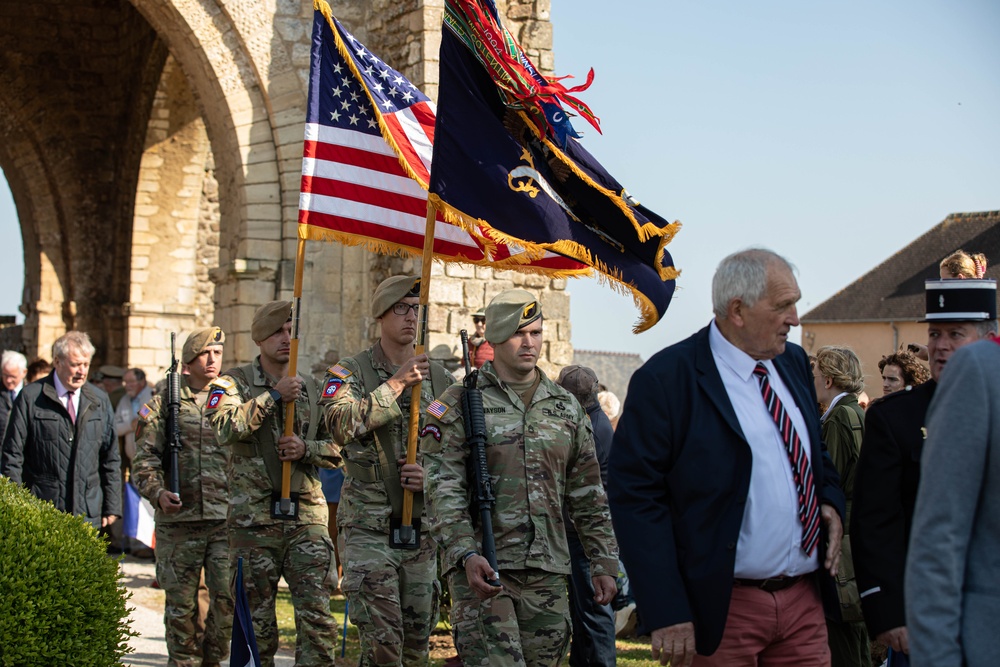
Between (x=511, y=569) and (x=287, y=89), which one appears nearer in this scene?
(x=511, y=569)

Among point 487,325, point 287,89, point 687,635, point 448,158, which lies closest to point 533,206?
point 448,158

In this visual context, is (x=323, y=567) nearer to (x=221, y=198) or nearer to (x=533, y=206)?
(x=533, y=206)

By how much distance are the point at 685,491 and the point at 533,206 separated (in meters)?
2.56

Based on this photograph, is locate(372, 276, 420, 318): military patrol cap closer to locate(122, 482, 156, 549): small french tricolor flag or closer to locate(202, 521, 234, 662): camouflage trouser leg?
locate(202, 521, 234, 662): camouflage trouser leg

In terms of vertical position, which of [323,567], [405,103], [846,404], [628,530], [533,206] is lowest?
[323,567]

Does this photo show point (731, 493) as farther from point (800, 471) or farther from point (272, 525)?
point (272, 525)

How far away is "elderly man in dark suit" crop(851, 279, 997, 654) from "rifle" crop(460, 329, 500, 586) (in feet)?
4.85

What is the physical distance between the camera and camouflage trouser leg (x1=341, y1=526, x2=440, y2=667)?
5.87 m

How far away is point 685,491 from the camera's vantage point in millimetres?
3900

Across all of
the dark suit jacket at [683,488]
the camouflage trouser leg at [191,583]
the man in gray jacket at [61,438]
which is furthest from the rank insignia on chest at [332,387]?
the man in gray jacket at [61,438]

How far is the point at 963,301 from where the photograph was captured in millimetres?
4176

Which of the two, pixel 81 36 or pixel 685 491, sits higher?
pixel 81 36

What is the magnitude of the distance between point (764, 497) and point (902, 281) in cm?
3564

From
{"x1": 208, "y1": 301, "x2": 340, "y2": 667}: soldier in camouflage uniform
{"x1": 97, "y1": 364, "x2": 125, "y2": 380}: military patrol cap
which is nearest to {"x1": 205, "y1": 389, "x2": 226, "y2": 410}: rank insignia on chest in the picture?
{"x1": 208, "y1": 301, "x2": 340, "y2": 667}: soldier in camouflage uniform
